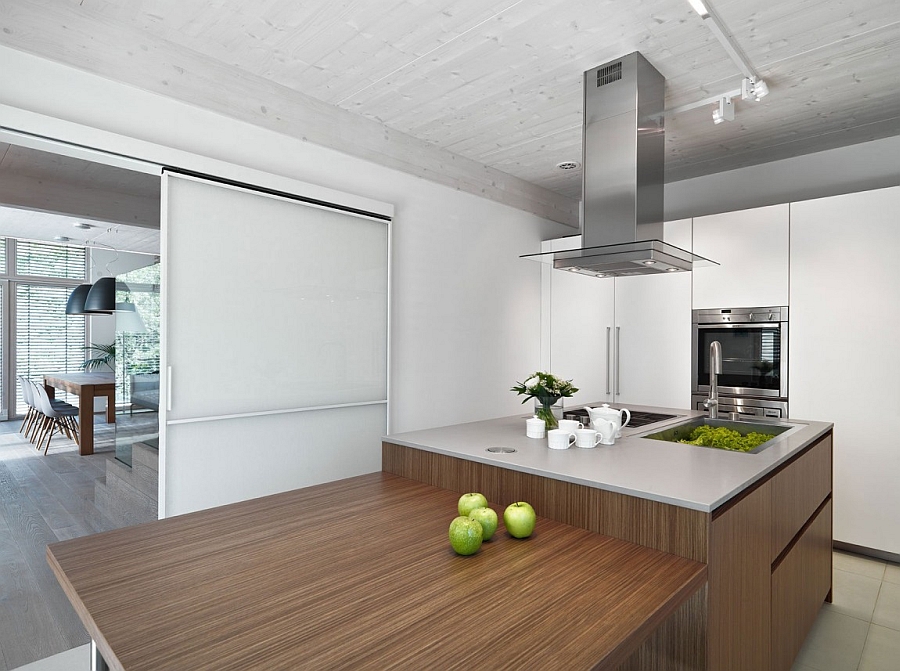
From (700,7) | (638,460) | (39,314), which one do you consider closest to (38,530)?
(638,460)

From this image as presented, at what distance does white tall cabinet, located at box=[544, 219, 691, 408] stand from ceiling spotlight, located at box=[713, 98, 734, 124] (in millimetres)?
1044

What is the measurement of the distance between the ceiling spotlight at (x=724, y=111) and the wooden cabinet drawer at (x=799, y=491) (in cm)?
167

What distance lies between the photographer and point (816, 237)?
336cm

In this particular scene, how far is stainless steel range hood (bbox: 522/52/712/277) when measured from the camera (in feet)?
8.40

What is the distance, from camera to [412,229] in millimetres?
3680

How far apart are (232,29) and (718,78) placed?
2351 millimetres

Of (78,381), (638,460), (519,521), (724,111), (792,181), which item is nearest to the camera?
(519,521)

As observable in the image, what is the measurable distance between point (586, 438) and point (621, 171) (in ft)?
4.31

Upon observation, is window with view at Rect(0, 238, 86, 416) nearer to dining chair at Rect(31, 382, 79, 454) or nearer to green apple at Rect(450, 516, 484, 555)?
dining chair at Rect(31, 382, 79, 454)

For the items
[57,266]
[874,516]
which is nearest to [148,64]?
[874,516]

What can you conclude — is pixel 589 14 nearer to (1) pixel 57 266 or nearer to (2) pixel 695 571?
(2) pixel 695 571

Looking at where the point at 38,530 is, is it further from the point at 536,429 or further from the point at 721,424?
the point at 721,424

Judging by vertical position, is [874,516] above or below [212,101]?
below

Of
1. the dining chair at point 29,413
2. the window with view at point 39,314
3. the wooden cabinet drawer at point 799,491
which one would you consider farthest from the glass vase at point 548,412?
the window with view at point 39,314
